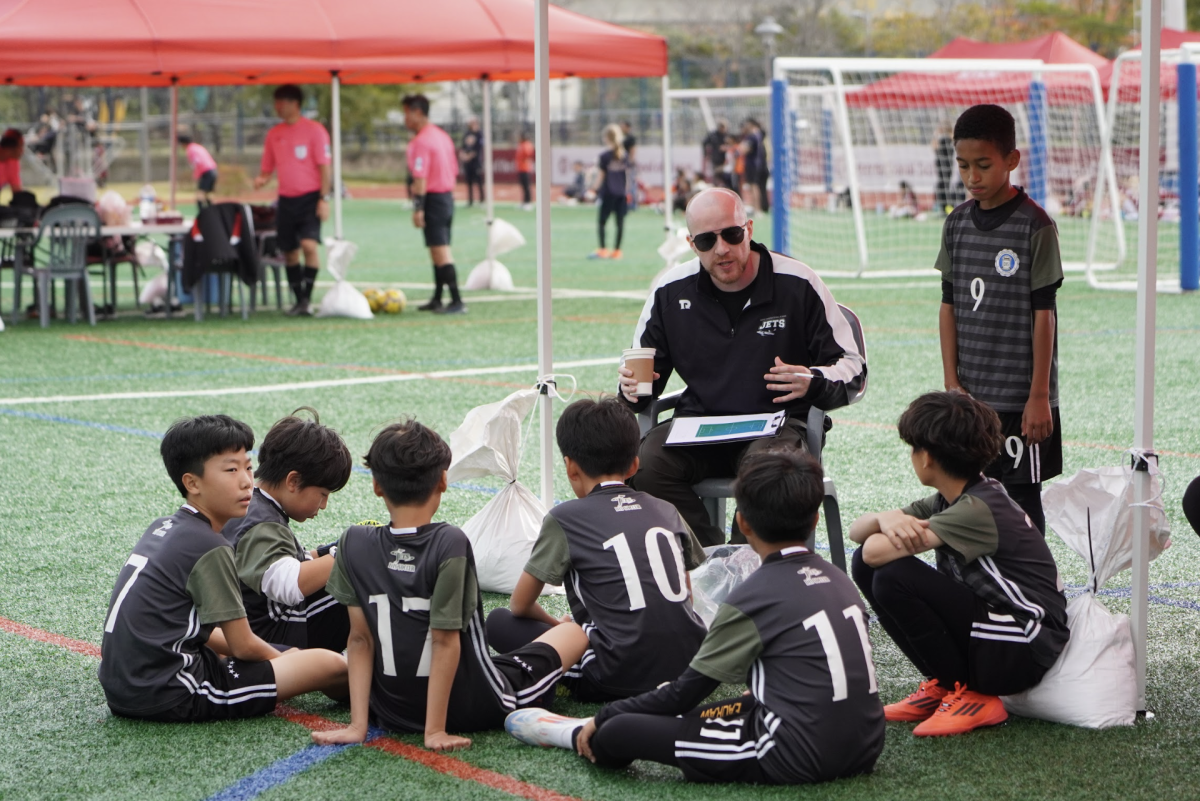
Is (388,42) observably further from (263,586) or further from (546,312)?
(263,586)

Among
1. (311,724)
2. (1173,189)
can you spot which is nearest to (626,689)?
(311,724)

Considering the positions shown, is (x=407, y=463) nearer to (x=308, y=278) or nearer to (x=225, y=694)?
(x=225, y=694)

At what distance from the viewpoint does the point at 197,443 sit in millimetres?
3580

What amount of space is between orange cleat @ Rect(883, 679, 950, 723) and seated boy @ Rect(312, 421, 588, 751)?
970 mm

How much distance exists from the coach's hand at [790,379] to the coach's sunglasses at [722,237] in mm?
414

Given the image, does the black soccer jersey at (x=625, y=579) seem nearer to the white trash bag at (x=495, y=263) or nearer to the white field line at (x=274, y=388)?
the white field line at (x=274, y=388)

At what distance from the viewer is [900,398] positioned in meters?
8.77

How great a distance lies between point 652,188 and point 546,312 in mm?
32349

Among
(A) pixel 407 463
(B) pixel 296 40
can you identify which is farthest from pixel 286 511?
(B) pixel 296 40

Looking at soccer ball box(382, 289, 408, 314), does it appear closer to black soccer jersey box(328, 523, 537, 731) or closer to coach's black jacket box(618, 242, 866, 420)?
coach's black jacket box(618, 242, 866, 420)

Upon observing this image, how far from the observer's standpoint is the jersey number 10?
356 cm

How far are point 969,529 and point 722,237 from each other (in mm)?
1443

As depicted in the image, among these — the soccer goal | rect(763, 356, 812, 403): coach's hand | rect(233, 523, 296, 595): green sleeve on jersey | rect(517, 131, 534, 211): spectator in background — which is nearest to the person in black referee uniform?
rect(763, 356, 812, 403): coach's hand

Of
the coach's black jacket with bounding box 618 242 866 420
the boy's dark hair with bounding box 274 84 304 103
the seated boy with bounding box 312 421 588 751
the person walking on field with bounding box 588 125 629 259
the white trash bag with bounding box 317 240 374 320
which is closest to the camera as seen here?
the seated boy with bounding box 312 421 588 751
